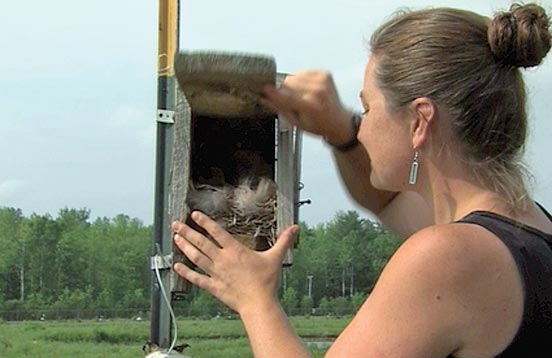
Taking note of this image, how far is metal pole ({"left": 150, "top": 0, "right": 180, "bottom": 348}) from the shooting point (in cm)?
196

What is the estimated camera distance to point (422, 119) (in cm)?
144

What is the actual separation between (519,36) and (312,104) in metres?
0.49

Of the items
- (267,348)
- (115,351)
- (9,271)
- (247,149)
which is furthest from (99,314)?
(267,348)

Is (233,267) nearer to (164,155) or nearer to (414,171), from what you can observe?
(414,171)

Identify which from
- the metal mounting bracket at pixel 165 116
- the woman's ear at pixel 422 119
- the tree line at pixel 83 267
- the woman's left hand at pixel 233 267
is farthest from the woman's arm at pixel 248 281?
the tree line at pixel 83 267

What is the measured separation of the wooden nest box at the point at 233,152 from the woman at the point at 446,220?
24 centimetres

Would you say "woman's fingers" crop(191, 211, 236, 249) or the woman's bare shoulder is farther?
"woman's fingers" crop(191, 211, 236, 249)

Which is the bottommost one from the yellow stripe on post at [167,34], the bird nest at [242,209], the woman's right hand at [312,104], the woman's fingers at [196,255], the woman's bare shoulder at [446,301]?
the woman's bare shoulder at [446,301]

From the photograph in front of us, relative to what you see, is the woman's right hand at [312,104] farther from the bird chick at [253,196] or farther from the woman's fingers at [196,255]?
the woman's fingers at [196,255]

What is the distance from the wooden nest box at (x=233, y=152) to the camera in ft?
5.69

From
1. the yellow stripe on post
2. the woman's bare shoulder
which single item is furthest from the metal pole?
the woman's bare shoulder

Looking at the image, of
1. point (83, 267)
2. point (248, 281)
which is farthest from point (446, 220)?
point (83, 267)

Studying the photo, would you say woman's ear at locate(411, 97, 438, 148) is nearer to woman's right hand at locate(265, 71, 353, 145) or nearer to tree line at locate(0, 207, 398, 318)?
woman's right hand at locate(265, 71, 353, 145)

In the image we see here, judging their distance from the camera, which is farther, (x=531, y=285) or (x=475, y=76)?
(x=475, y=76)
